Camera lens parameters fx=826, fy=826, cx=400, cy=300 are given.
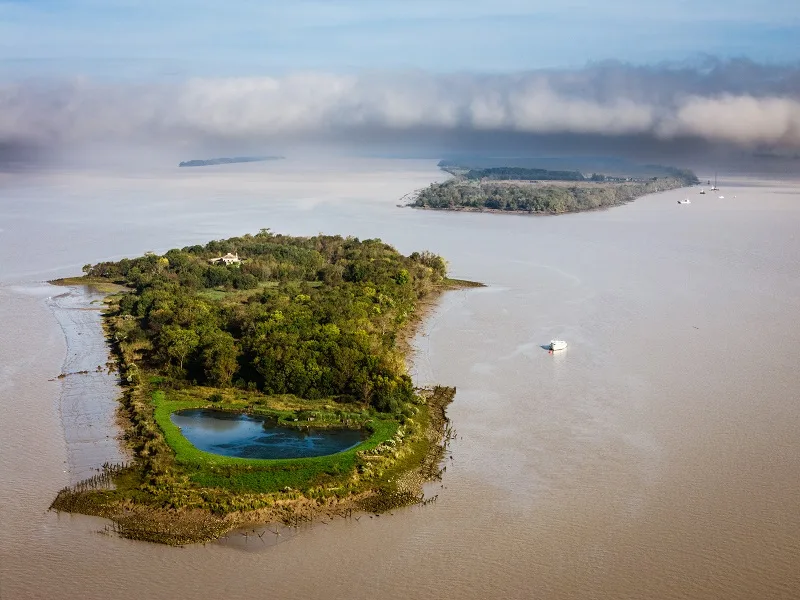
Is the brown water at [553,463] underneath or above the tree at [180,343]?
underneath

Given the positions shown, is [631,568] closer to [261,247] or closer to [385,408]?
[385,408]

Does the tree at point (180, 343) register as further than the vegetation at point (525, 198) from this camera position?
No

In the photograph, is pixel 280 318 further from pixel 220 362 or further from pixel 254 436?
pixel 254 436

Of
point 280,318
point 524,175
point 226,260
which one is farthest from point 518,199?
point 280,318

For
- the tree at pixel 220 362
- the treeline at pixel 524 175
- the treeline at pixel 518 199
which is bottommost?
the tree at pixel 220 362

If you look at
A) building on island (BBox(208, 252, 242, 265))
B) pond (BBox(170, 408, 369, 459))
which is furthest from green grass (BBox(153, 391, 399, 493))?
building on island (BBox(208, 252, 242, 265))

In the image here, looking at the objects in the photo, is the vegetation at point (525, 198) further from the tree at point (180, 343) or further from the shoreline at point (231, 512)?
the shoreline at point (231, 512)

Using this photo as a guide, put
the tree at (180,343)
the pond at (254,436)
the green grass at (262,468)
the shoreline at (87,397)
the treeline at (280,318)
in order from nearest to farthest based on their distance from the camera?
the green grass at (262,468)
the shoreline at (87,397)
the pond at (254,436)
the treeline at (280,318)
the tree at (180,343)

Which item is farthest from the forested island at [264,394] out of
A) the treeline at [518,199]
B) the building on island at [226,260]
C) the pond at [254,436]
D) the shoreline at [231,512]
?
the treeline at [518,199]
